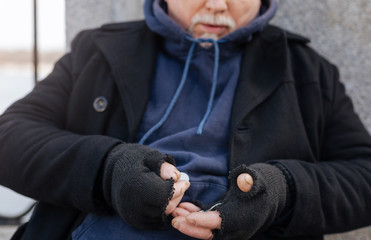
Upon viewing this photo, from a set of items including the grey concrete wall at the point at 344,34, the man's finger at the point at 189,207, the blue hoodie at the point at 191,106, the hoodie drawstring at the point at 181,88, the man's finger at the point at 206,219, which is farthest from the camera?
the grey concrete wall at the point at 344,34

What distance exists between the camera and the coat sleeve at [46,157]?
48.6 inches

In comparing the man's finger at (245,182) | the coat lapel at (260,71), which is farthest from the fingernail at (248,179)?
the coat lapel at (260,71)

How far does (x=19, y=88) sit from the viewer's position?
6.27 meters

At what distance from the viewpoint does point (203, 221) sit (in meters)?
1.06

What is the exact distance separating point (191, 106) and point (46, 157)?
0.52 m

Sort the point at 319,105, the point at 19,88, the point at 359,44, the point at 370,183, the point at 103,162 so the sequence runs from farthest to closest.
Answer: the point at 19,88 < the point at 359,44 < the point at 319,105 < the point at 370,183 < the point at 103,162

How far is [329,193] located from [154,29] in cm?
83

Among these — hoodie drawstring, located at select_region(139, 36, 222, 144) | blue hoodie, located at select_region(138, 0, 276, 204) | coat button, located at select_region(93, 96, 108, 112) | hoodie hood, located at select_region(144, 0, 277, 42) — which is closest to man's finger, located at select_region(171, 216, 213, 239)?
blue hoodie, located at select_region(138, 0, 276, 204)

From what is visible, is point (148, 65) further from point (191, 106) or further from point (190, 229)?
point (190, 229)

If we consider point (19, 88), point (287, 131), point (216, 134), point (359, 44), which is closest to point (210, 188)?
point (216, 134)

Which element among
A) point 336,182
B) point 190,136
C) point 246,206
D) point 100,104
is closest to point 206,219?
point 246,206

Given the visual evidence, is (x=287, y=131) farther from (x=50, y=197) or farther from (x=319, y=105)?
(x=50, y=197)

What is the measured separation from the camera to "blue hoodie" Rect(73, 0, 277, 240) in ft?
4.29

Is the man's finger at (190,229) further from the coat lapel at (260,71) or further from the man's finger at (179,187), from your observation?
the coat lapel at (260,71)
